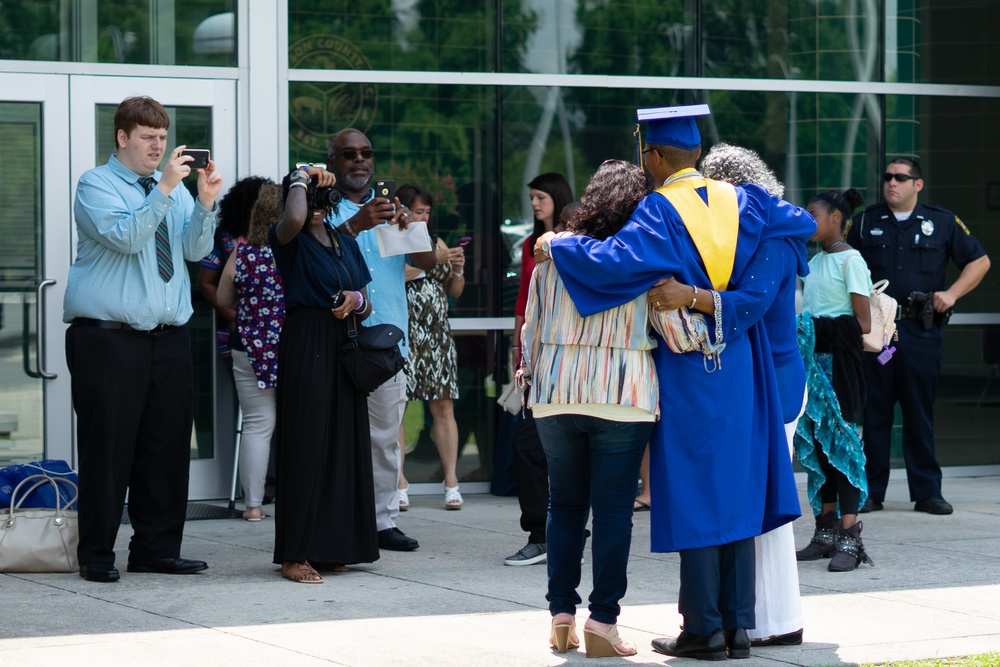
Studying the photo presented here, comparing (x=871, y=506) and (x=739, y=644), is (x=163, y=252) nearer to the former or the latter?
(x=739, y=644)

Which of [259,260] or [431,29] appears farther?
[431,29]

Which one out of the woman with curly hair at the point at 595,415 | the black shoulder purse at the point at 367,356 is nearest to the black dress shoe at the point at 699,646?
the woman with curly hair at the point at 595,415

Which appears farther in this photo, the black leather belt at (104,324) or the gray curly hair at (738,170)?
the black leather belt at (104,324)

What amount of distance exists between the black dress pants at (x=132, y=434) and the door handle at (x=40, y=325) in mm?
1632

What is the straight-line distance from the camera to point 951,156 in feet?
34.6

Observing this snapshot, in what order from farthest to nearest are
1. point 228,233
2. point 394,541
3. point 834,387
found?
point 228,233 → point 394,541 → point 834,387

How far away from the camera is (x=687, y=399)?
195 inches

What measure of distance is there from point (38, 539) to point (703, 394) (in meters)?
3.29

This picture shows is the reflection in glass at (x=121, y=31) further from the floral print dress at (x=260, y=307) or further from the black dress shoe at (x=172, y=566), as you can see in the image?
the black dress shoe at (x=172, y=566)

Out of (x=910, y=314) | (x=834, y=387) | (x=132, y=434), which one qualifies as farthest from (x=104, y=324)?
(x=910, y=314)

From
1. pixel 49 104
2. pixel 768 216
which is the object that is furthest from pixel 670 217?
pixel 49 104

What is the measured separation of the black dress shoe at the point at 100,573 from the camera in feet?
21.2

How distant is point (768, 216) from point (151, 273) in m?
2.89

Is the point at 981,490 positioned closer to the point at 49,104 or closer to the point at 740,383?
the point at 740,383
